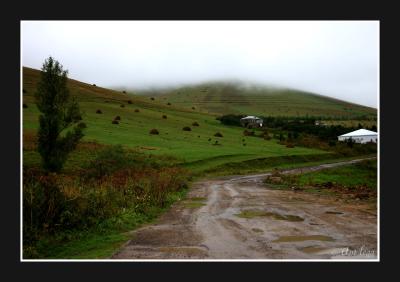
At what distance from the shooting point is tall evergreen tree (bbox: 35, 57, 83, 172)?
31.3 meters

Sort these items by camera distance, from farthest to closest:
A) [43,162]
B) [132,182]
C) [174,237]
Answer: [43,162] → [132,182] → [174,237]

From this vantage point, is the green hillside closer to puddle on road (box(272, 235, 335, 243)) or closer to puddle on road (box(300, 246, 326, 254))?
puddle on road (box(272, 235, 335, 243))

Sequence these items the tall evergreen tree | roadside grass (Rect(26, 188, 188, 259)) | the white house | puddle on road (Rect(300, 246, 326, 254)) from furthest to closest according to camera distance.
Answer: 1. the white house
2. the tall evergreen tree
3. roadside grass (Rect(26, 188, 188, 259))
4. puddle on road (Rect(300, 246, 326, 254))

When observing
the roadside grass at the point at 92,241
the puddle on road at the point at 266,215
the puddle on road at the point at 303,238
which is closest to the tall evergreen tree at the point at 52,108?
the roadside grass at the point at 92,241

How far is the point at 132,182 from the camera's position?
24.4m

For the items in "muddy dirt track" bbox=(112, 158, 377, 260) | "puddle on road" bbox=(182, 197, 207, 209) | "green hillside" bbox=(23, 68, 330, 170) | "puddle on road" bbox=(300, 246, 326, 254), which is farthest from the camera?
"green hillside" bbox=(23, 68, 330, 170)

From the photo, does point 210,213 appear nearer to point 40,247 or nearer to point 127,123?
point 40,247

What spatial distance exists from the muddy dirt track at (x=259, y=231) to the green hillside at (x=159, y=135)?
2182cm

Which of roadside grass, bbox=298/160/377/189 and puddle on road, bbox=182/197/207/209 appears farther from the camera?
roadside grass, bbox=298/160/377/189

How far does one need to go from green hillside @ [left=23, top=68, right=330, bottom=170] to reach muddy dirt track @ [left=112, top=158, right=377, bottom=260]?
2182cm

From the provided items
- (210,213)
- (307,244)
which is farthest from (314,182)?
(307,244)

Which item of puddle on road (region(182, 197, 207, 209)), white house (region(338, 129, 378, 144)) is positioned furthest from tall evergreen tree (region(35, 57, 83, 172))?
white house (region(338, 129, 378, 144))

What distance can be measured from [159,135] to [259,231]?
4592 cm

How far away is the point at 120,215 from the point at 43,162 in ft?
59.0
